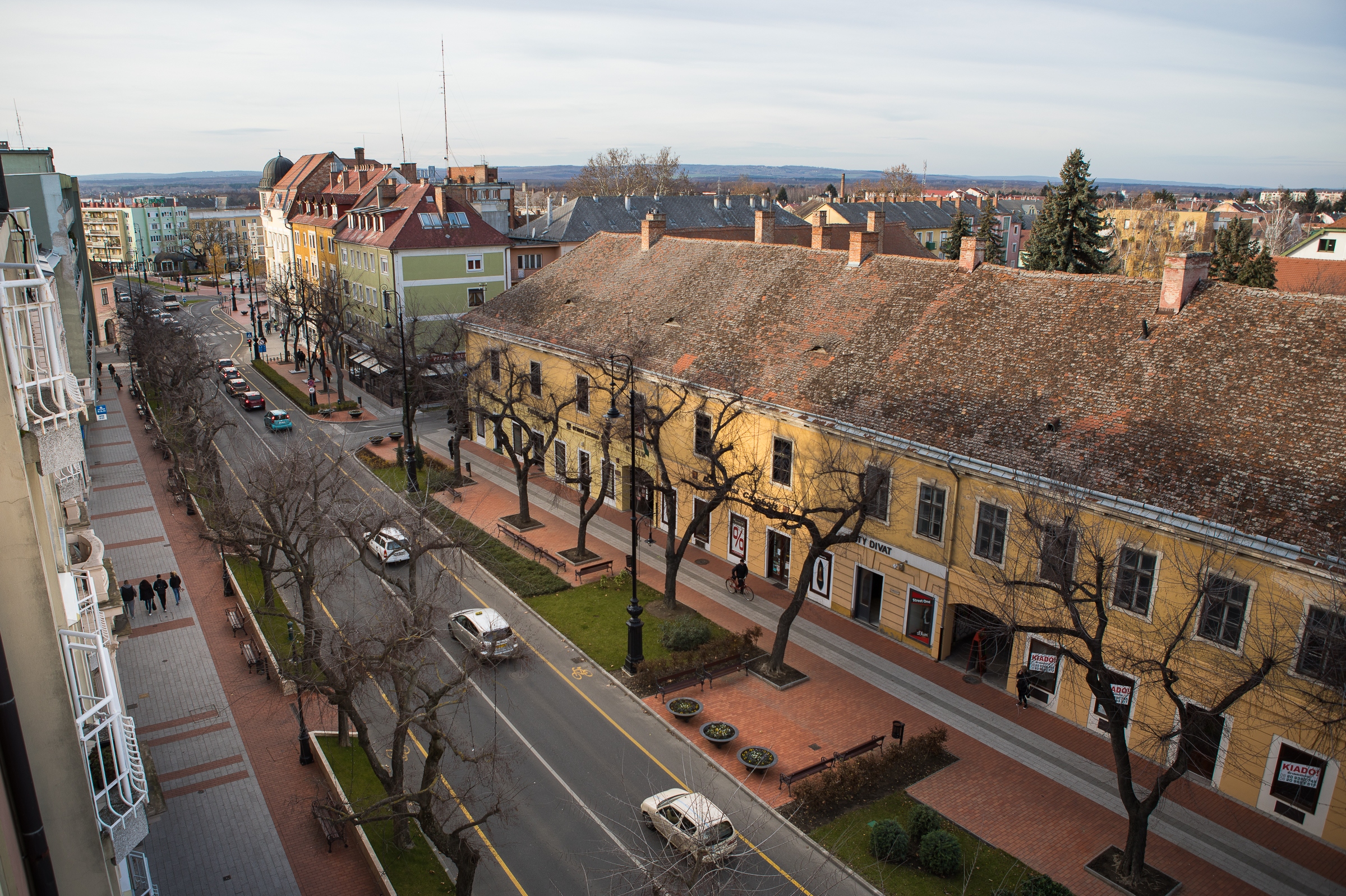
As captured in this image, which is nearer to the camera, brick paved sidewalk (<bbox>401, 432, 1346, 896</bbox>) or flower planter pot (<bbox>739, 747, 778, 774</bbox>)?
brick paved sidewalk (<bbox>401, 432, 1346, 896</bbox>)

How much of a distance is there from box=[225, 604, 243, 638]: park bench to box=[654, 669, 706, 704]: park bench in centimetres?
1433

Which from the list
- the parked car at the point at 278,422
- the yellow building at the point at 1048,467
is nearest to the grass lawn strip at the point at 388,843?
the yellow building at the point at 1048,467

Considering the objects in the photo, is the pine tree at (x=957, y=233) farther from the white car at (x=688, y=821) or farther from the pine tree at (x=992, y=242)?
the white car at (x=688, y=821)

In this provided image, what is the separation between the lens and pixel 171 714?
23797 mm

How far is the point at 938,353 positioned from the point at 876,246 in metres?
8.14

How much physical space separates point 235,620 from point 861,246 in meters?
25.6

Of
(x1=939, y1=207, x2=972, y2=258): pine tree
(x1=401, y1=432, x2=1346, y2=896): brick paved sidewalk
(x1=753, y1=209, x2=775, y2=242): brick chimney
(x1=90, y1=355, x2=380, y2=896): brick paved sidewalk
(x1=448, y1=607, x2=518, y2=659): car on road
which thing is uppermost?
(x1=753, y1=209, x2=775, y2=242): brick chimney

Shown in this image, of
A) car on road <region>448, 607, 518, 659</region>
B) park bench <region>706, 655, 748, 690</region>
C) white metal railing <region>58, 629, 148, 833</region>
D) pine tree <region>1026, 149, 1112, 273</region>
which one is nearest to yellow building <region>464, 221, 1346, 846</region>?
park bench <region>706, 655, 748, 690</region>

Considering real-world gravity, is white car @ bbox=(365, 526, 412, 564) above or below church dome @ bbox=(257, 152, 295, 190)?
below

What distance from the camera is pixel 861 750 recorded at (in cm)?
2148

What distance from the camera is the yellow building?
1858cm

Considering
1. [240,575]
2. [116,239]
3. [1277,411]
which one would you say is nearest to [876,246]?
[1277,411]

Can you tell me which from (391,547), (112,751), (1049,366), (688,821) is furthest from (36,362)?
(1049,366)

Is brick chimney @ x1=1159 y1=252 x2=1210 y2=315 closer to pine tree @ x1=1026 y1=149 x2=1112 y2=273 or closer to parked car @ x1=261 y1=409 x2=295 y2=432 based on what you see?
pine tree @ x1=1026 y1=149 x2=1112 y2=273
